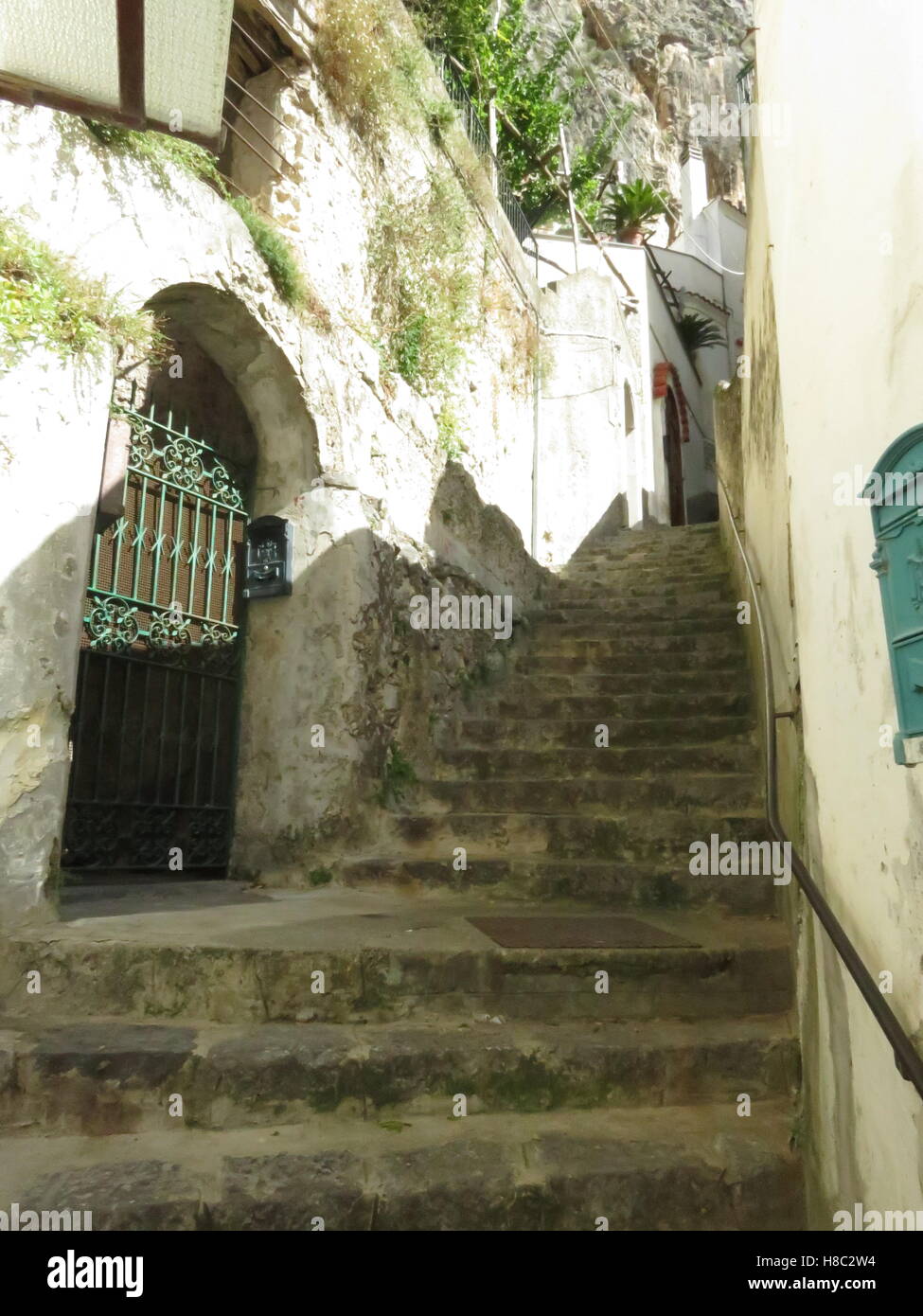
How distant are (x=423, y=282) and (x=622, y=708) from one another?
327 cm

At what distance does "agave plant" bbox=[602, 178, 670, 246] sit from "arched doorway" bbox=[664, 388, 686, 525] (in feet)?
9.00

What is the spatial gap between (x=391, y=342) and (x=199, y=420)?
1.51m

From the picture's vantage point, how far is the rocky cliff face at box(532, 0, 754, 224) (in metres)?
18.8

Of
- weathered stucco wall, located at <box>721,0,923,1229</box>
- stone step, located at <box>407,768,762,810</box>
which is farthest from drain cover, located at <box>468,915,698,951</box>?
stone step, located at <box>407,768,762,810</box>

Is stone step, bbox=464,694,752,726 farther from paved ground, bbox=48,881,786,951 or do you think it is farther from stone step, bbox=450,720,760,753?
paved ground, bbox=48,881,786,951

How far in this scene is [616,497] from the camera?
11.1 meters

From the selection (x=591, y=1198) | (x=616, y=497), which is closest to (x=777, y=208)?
(x=591, y=1198)

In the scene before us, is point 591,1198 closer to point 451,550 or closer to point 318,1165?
point 318,1165

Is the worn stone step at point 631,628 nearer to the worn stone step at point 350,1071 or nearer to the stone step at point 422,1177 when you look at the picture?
the worn stone step at point 350,1071

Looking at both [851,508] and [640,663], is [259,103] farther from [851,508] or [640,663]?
[851,508]

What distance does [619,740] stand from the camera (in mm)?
4988

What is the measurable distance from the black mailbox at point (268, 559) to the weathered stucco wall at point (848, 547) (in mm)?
2602

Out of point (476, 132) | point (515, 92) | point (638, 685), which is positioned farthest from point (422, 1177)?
point (515, 92)

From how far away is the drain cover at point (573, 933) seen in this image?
305cm
